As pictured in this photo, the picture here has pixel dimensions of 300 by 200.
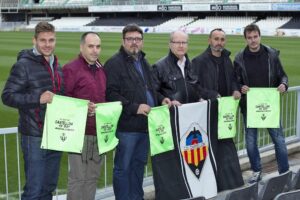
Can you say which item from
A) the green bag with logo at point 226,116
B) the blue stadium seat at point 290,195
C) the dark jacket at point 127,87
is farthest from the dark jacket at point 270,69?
the blue stadium seat at point 290,195

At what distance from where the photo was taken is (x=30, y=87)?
12.2 feet

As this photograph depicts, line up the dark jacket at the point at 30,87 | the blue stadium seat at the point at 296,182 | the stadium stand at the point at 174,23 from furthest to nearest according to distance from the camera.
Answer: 1. the stadium stand at the point at 174,23
2. the blue stadium seat at the point at 296,182
3. the dark jacket at the point at 30,87

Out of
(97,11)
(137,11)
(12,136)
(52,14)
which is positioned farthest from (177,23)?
(12,136)

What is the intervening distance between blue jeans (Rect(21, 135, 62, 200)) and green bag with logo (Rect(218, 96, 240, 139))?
191 centimetres

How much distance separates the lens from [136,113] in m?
4.26

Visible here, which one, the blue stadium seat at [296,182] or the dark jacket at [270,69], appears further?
the dark jacket at [270,69]

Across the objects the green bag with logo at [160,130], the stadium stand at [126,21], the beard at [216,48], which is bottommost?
the green bag with logo at [160,130]

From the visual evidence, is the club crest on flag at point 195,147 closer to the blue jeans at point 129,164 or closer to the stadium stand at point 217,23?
the blue jeans at point 129,164

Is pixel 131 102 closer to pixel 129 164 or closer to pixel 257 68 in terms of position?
pixel 129 164

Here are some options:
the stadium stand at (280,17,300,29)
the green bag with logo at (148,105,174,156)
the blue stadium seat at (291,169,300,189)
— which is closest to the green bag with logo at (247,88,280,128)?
the green bag with logo at (148,105,174,156)

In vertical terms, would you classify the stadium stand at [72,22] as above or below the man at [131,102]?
above

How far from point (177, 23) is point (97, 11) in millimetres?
14047

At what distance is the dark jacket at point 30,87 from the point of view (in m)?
3.67

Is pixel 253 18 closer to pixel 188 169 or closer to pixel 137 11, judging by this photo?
pixel 137 11
